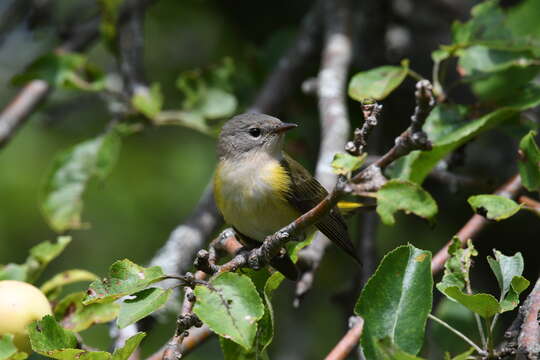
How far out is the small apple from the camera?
235 cm

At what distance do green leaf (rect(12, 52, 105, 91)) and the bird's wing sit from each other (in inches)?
42.9

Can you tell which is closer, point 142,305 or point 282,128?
point 142,305

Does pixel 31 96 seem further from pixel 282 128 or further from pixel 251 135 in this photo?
pixel 282 128

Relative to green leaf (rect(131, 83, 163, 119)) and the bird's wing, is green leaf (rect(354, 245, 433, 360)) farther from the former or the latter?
green leaf (rect(131, 83, 163, 119))

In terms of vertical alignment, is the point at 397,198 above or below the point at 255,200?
above

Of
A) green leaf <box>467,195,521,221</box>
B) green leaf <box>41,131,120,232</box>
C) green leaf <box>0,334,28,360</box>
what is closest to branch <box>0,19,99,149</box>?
green leaf <box>41,131,120,232</box>

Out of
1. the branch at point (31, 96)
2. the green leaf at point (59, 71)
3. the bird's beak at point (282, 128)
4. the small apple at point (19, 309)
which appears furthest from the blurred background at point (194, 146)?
the small apple at point (19, 309)

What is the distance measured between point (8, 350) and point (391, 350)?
1189 millimetres

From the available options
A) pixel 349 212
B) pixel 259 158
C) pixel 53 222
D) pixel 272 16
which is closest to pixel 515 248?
pixel 349 212

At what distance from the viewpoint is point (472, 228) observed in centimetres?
279

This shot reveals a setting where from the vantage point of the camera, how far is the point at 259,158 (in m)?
3.60

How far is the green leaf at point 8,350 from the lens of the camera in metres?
2.15

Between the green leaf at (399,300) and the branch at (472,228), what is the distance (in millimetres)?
620

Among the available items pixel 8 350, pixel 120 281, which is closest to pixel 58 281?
pixel 8 350
